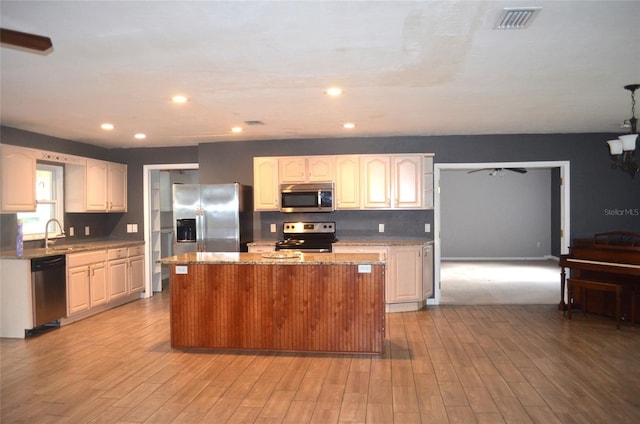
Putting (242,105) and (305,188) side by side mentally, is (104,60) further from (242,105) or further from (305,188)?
(305,188)

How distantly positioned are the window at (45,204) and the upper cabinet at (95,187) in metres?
0.10

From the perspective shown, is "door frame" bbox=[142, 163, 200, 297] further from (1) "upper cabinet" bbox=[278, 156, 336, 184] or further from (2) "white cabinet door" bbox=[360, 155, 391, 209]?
(2) "white cabinet door" bbox=[360, 155, 391, 209]

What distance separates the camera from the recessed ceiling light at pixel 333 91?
378 cm

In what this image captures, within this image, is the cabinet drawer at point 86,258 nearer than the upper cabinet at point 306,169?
Yes

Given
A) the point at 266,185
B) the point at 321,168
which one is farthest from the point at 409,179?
the point at 266,185

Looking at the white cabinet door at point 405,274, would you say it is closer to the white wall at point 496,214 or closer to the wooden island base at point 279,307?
the wooden island base at point 279,307

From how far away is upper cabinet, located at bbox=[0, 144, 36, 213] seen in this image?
15.9 feet

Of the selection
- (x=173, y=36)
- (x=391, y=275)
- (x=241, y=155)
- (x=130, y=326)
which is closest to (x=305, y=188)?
(x=241, y=155)

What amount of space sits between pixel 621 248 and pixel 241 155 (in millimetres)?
5007

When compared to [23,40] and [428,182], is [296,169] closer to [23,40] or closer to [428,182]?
[428,182]

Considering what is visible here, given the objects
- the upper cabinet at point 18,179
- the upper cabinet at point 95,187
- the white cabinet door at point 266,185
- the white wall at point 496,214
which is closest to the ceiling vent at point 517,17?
the white cabinet door at point 266,185

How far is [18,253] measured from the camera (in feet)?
16.2

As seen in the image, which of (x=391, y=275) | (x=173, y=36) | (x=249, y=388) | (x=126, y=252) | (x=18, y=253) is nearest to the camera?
(x=173, y=36)

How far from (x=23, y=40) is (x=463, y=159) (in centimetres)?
546
